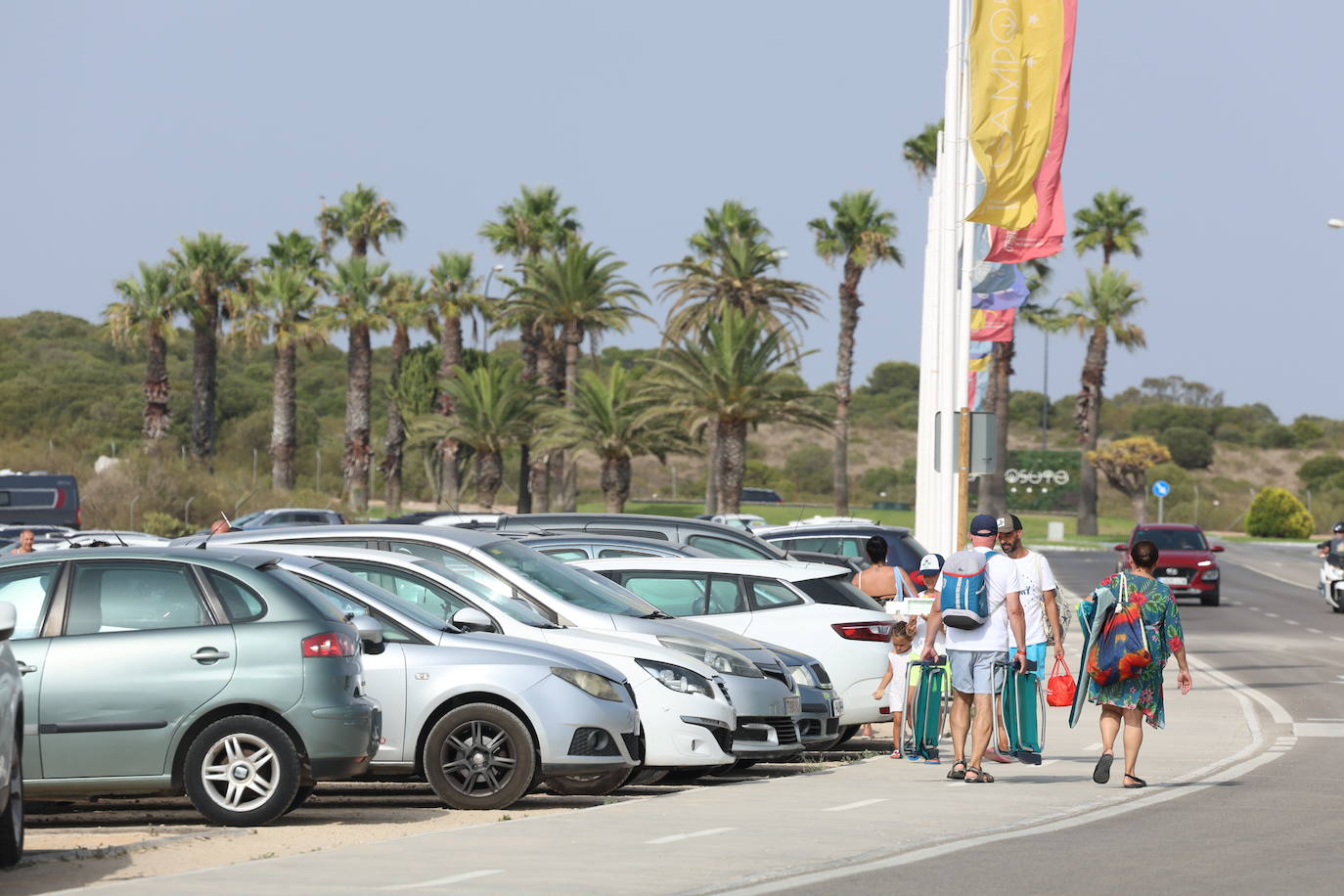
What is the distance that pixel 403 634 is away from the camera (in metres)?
11.4

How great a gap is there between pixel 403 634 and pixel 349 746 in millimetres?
1461

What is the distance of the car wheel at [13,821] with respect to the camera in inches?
337

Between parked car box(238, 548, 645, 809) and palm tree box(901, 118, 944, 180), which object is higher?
palm tree box(901, 118, 944, 180)

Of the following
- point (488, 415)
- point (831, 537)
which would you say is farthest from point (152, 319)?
point (831, 537)

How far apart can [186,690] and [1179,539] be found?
3399 cm

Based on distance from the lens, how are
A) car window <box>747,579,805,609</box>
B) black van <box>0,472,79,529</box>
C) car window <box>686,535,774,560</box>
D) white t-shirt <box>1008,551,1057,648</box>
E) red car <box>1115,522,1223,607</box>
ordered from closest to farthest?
white t-shirt <box>1008,551,1057,648</box>
car window <box>747,579,805,609</box>
car window <box>686,535,774,560</box>
red car <box>1115,522,1223,607</box>
black van <box>0,472,79,529</box>

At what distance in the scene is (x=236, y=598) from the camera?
10.2 meters

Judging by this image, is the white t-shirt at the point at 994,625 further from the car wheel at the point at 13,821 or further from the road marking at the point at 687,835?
the car wheel at the point at 13,821

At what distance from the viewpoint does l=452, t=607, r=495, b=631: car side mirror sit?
1152 centimetres

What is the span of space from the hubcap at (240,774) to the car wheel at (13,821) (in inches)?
55.4

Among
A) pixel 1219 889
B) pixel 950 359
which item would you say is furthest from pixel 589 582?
pixel 950 359

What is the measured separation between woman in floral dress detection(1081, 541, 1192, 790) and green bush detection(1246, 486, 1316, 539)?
88.2 metres

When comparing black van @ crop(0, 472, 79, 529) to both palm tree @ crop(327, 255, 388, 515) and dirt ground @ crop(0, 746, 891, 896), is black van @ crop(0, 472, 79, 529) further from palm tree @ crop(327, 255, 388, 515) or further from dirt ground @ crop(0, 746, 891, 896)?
dirt ground @ crop(0, 746, 891, 896)

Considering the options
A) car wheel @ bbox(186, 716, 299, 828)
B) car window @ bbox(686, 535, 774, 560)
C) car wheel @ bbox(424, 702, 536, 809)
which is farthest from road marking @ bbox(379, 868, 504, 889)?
car window @ bbox(686, 535, 774, 560)
